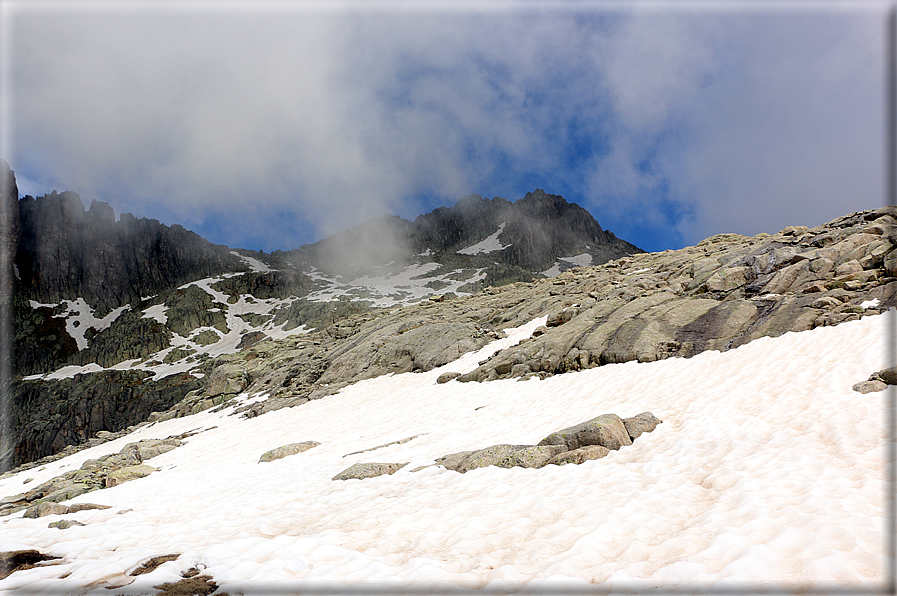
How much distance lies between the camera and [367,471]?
10.5 meters

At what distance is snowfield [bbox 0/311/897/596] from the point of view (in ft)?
14.7

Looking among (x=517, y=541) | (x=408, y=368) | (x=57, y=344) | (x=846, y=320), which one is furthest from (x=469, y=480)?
(x=57, y=344)

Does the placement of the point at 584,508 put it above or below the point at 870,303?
below

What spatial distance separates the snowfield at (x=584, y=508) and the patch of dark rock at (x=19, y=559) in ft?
0.97

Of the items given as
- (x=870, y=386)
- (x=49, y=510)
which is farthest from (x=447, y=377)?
(x=870, y=386)

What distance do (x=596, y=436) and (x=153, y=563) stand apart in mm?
8977

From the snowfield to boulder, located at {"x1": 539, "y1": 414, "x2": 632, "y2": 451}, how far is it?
38 centimetres

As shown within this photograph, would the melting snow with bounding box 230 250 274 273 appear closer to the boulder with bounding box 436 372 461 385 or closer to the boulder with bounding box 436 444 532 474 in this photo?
the boulder with bounding box 436 372 461 385

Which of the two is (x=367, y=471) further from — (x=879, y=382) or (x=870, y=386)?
(x=879, y=382)

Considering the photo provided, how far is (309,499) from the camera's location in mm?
9289

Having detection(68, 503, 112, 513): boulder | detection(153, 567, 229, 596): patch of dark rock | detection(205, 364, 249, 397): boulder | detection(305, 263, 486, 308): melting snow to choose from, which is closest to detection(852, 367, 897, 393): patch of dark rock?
detection(153, 567, 229, 596): patch of dark rock

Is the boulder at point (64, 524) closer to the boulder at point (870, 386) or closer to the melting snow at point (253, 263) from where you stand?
the boulder at point (870, 386)

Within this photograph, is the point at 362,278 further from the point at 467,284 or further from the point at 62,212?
the point at 62,212

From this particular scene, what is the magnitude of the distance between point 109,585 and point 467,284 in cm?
13929
